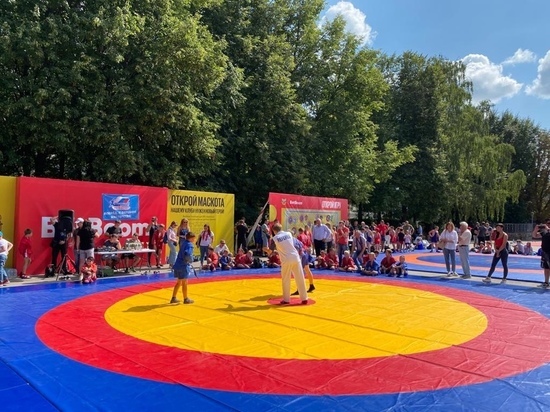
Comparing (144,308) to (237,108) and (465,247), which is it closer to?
(465,247)

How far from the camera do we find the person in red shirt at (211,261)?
56.0 ft

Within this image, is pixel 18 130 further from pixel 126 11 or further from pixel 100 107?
pixel 126 11

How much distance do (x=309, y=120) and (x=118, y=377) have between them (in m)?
27.4

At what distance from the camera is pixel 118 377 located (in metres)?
5.68

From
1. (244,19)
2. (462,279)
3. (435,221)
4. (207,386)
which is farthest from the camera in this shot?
(435,221)

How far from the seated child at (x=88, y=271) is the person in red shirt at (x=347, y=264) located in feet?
29.3

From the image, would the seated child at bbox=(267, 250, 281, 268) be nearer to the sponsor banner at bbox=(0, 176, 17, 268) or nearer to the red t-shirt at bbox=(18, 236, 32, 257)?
the red t-shirt at bbox=(18, 236, 32, 257)

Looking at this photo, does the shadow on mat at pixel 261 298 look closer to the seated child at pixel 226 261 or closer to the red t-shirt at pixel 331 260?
the seated child at pixel 226 261

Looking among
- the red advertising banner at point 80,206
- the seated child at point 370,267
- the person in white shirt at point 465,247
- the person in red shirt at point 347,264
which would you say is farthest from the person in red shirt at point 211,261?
the person in white shirt at point 465,247

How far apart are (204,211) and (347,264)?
690 cm

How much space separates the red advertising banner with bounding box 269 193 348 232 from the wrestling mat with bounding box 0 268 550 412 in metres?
10.3

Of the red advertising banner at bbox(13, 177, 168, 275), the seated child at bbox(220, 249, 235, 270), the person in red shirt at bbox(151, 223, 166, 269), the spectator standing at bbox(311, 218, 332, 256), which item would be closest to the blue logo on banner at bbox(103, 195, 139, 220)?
the red advertising banner at bbox(13, 177, 168, 275)

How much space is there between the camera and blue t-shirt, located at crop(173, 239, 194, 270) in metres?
9.90

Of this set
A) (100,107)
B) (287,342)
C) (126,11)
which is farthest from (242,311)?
(126,11)
